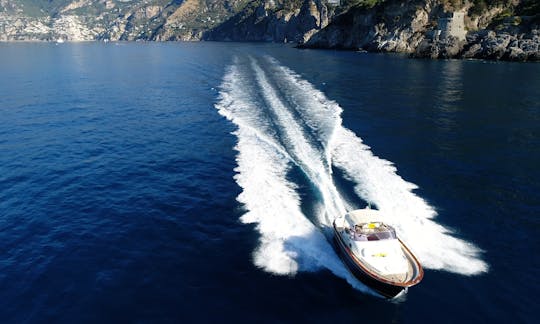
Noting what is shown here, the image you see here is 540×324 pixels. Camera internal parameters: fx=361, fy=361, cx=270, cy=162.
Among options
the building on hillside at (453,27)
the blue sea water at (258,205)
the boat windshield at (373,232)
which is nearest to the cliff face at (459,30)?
the building on hillside at (453,27)

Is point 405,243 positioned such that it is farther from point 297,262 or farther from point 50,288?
point 50,288

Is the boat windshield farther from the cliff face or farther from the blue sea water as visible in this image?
the cliff face

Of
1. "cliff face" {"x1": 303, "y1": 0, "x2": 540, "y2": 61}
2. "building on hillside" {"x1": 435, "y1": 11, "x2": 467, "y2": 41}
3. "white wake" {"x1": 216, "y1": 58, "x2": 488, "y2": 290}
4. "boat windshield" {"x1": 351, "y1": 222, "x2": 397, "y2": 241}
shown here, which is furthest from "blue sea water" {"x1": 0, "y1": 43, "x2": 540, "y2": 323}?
"building on hillside" {"x1": 435, "y1": 11, "x2": 467, "y2": 41}

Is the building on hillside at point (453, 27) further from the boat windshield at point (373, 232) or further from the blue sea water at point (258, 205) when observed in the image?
the boat windshield at point (373, 232)

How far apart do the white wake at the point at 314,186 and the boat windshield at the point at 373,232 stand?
107 cm

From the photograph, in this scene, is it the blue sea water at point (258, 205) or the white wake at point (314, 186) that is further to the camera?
the white wake at point (314, 186)

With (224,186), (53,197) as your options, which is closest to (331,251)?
(224,186)

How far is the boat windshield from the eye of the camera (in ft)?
79.9

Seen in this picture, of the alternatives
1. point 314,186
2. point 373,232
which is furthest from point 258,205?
point 373,232

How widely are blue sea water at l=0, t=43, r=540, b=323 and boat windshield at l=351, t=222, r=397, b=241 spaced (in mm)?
2962

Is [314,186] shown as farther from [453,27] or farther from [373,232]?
[453,27]

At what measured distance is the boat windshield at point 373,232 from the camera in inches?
959

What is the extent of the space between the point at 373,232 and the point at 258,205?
1181 cm

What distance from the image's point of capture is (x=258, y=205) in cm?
3316
